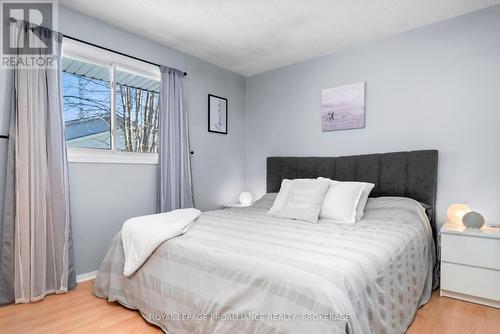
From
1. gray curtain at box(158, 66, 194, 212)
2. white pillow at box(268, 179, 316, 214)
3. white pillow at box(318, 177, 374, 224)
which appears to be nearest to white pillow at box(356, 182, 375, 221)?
white pillow at box(318, 177, 374, 224)

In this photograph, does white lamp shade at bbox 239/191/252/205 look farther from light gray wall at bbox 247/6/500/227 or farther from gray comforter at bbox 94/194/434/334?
gray comforter at bbox 94/194/434/334

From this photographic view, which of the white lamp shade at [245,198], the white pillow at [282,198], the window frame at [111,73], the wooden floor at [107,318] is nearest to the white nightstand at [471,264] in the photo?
the wooden floor at [107,318]

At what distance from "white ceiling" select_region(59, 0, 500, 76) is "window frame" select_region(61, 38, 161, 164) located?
299 mm

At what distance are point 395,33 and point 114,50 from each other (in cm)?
284

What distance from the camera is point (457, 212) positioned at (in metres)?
2.48

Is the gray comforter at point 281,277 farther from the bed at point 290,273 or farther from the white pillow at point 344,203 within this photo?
the white pillow at point 344,203

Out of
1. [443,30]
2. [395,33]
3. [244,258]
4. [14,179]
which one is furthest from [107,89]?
[443,30]

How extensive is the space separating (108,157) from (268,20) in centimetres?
201

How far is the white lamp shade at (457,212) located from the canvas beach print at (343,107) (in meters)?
1.19

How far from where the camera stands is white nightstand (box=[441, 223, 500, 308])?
2.14 meters

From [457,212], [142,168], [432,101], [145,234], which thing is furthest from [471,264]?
[142,168]

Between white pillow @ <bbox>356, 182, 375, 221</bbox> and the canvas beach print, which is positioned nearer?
white pillow @ <bbox>356, 182, 375, 221</bbox>

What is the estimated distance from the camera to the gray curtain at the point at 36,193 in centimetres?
219

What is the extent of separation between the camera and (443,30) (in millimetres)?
2732
